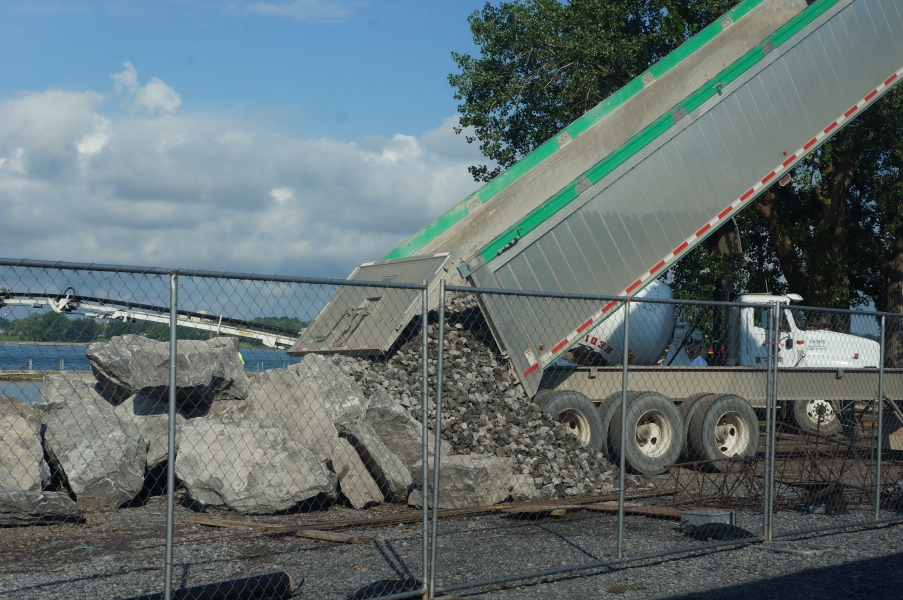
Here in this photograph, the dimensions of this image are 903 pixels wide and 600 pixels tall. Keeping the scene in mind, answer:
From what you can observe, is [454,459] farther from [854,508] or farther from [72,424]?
[854,508]

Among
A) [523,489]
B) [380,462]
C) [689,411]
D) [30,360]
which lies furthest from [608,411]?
[30,360]

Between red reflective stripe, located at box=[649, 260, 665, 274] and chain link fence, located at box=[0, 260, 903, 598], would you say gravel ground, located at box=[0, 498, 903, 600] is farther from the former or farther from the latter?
red reflective stripe, located at box=[649, 260, 665, 274]

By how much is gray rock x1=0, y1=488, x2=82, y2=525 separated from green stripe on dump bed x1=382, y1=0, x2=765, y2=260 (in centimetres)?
559

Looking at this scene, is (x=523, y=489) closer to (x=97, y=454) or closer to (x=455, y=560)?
(x=455, y=560)

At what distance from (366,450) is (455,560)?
2045 mm

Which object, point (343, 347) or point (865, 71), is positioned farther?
point (865, 71)

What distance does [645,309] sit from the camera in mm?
14477

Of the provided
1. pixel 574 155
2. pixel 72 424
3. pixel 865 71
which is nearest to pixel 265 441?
pixel 72 424

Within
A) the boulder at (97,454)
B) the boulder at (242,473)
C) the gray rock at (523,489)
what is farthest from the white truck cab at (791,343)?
the boulder at (97,454)

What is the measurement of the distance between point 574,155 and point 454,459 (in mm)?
6014

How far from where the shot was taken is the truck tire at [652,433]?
10289mm

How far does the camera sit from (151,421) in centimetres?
855

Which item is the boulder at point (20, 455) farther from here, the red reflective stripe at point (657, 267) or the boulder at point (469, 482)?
the red reflective stripe at point (657, 267)

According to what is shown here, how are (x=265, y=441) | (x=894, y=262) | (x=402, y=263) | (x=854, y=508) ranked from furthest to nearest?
(x=894, y=262)
(x=402, y=263)
(x=854, y=508)
(x=265, y=441)
